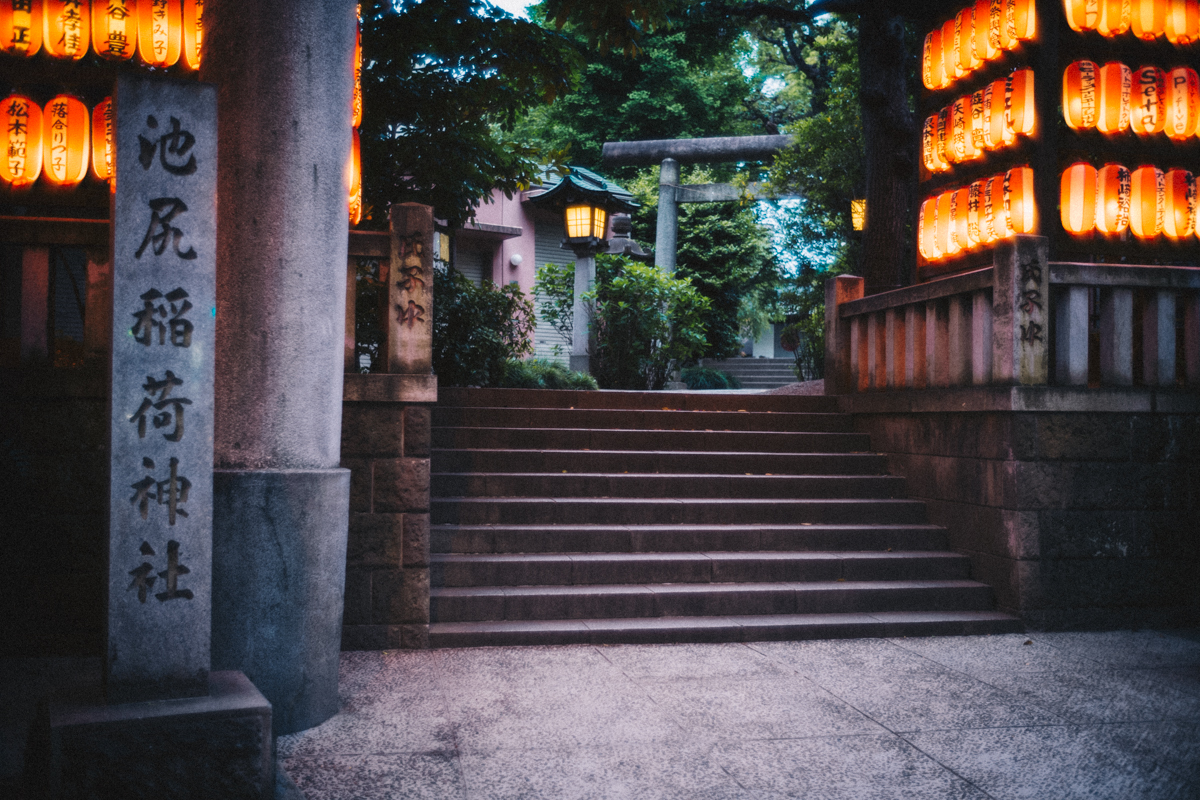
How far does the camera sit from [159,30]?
24.5ft

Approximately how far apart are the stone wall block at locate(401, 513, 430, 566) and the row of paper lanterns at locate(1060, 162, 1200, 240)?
6723 millimetres

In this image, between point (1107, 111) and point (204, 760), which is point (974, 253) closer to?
point (1107, 111)

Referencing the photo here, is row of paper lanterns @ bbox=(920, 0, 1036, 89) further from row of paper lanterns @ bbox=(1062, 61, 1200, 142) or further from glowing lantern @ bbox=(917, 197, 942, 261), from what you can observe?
glowing lantern @ bbox=(917, 197, 942, 261)

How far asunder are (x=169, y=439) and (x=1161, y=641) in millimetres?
7026

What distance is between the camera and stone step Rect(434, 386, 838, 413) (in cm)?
930

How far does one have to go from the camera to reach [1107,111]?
8.33m

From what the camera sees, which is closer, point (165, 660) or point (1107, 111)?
point (165, 660)

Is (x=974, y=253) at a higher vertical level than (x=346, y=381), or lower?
higher

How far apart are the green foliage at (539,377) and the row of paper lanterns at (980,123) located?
598 centimetres

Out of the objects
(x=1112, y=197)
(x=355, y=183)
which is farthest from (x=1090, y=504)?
(x=355, y=183)

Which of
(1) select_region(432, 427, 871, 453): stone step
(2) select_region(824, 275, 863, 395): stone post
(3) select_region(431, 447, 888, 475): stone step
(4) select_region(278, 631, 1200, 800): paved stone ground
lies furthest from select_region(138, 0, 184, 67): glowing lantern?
(2) select_region(824, 275, 863, 395): stone post

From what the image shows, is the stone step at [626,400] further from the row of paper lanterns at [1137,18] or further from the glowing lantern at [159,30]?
the row of paper lanterns at [1137,18]

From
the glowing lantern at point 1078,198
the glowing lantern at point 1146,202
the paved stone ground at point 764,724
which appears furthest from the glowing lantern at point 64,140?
the glowing lantern at point 1146,202

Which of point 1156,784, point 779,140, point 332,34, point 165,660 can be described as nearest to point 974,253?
point 1156,784
